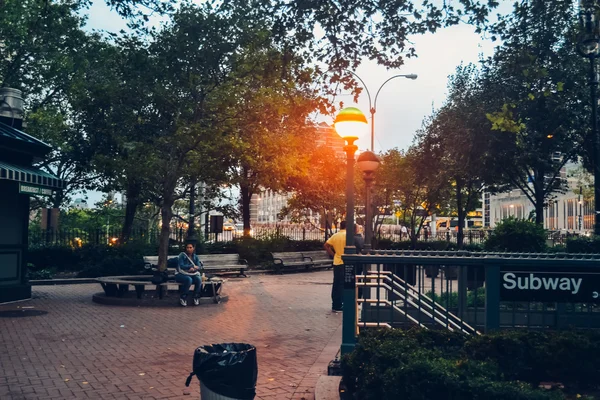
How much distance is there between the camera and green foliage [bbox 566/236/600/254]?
41.7ft

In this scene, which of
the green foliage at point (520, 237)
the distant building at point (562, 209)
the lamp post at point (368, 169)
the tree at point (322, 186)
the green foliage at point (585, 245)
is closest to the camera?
the green foliage at point (585, 245)

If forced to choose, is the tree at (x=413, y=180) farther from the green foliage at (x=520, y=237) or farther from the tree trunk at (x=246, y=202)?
the green foliage at (x=520, y=237)

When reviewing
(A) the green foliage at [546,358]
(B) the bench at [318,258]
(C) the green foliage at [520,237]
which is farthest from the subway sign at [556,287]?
(B) the bench at [318,258]

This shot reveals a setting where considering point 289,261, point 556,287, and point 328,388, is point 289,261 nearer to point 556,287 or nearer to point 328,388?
point 328,388

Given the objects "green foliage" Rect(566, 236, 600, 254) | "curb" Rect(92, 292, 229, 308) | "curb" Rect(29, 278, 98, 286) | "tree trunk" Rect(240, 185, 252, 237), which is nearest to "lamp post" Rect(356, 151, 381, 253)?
"curb" Rect(92, 292, 229, 308)

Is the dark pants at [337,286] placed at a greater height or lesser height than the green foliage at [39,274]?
greater

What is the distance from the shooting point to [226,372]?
4.55 m

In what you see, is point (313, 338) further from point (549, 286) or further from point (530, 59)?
point (530, 59)

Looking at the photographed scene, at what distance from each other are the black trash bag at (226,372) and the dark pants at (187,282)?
8.51 meters

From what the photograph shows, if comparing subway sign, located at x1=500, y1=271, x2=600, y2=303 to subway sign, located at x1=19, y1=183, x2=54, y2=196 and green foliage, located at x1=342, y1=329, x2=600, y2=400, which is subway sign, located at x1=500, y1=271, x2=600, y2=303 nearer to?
green foliage, located at x1=342, y1=329, x2=600, y2=400

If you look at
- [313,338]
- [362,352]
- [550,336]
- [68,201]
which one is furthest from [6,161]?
[68,201]

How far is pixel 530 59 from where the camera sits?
7.67 m

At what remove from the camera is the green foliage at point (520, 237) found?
13.0 m

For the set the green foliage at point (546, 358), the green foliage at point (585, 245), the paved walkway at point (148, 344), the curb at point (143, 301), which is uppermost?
the green foliage at point (585, 245)
